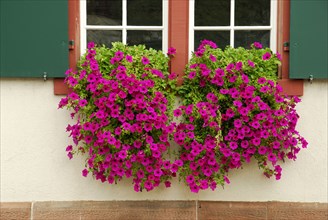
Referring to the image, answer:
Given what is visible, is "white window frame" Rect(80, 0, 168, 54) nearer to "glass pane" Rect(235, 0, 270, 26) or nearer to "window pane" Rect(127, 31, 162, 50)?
"window pane" Rect(127, 31, 162, 50)

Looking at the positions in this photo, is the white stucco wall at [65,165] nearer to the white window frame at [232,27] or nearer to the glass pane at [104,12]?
the white window frame at [232,27]

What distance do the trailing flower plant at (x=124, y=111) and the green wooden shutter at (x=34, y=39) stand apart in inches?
8.2

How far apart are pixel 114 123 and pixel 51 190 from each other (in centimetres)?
83

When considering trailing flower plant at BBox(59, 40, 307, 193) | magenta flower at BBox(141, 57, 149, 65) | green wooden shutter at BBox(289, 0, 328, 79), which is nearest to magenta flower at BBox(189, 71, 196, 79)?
trailing flower plant at BBox(59, 40, 307, 193)

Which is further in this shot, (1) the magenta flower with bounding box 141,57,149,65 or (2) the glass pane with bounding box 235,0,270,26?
(2) the glass pane with bounding box 235,0,270,26

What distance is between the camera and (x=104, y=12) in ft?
12.9

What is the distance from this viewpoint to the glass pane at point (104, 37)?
392 centimetres

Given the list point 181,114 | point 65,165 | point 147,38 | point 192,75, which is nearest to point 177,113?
point 181,114

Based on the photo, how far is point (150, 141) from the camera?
3490mm

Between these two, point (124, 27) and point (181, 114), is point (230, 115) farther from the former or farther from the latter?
point (124, 27)

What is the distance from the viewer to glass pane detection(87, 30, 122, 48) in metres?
3.92

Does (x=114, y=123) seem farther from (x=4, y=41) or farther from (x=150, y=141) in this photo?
(x=4, y=41)

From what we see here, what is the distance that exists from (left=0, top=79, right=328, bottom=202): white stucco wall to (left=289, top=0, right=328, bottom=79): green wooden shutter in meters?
0.14

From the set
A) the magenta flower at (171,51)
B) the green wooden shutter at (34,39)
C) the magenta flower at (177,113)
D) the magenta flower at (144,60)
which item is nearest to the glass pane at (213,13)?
the magenta flower at (171,51)
